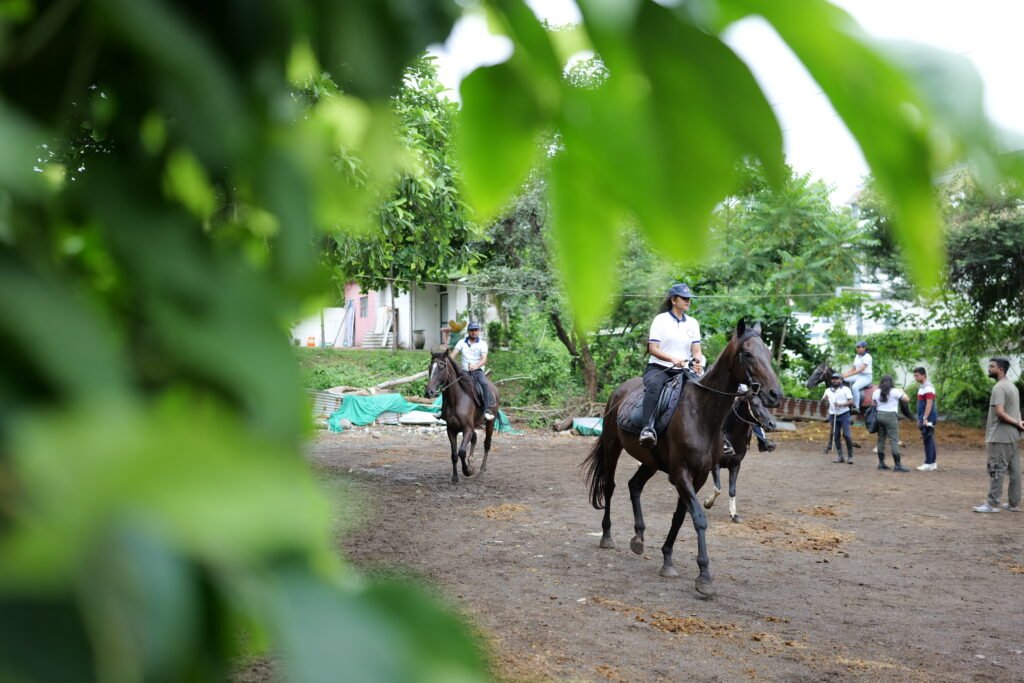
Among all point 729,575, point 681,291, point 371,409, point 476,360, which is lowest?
point 729,575

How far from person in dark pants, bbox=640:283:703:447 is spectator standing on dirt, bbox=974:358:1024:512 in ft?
17.3

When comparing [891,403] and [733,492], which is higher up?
[891,403]

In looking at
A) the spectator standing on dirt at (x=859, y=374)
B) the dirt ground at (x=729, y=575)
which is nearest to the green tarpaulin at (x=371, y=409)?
the dirt ground at (x=729, y=575)

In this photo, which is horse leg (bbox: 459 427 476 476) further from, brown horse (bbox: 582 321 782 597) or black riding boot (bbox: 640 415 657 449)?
black riding boot (bbox: 640 415 657 449)

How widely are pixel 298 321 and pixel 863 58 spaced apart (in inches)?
15.7

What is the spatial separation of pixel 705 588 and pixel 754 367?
2055 mm

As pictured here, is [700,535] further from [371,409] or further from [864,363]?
[371,409]

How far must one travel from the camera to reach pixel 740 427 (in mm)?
Result: 9922

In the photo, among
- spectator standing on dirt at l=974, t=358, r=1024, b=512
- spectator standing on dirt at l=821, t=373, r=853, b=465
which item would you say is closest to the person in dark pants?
spectator standing on dirt at l=974, t=358, r=1024, b=512

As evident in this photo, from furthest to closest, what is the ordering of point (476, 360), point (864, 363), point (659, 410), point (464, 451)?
1. point (864, 363)
2. point (476, 360)
3. point (464, 451)
4. point (659, 410)

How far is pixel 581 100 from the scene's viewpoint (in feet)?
2.05

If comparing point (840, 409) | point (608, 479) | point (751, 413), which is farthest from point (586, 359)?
point (608, 479)

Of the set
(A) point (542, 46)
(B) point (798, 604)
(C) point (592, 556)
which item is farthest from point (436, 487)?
(A) point (542, 46)

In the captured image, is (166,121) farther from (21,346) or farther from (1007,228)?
(1007,228)
